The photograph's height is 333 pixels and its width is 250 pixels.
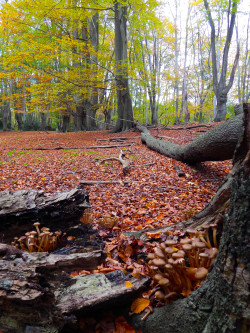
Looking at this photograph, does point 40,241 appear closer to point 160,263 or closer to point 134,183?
point 160,263

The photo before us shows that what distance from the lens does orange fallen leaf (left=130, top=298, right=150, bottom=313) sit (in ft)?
5.39

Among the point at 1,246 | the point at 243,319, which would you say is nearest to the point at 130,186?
the point at 1,246

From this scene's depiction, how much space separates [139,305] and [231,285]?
916mm

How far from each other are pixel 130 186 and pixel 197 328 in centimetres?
416

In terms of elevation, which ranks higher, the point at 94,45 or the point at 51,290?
the point at 94,45

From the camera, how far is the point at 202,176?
599 cm

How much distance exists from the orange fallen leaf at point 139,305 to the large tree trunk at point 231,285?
0.88 feet

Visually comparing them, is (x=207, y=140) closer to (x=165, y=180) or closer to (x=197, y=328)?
(x=165, y=180)

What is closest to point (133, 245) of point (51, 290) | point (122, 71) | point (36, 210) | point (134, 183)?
point (51, 290)

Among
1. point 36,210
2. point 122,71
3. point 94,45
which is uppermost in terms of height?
point 94,45

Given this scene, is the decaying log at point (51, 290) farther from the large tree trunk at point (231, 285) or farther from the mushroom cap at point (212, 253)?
the mushroom cap at point (212, 253)

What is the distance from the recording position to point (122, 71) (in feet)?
41.4

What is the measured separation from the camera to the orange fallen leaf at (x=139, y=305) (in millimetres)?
1643

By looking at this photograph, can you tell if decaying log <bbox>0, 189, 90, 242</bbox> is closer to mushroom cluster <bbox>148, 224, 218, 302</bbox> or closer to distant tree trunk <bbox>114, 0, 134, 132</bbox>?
mushroom cluster <bbox>148, 224, 218, 302</bbox>
